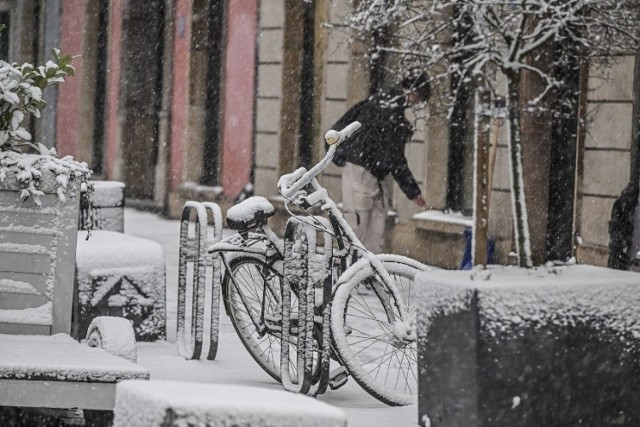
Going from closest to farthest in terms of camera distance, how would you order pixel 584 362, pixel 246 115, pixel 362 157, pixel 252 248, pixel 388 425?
1. pixel 584 362
2. pixel 388 425
3. pixel 252 248
4. pixel 362 157
5. pixel 246 115

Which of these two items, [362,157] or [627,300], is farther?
[362,157]

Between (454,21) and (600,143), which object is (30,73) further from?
(600,143)

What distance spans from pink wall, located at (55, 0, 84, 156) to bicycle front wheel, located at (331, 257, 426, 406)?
1825cm

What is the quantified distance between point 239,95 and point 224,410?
16.1 meters

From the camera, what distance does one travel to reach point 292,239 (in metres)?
6.64

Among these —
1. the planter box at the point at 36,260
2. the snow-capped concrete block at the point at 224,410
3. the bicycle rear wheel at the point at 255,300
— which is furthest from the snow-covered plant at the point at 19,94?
the snow-capped concrete block at the point at 224,410

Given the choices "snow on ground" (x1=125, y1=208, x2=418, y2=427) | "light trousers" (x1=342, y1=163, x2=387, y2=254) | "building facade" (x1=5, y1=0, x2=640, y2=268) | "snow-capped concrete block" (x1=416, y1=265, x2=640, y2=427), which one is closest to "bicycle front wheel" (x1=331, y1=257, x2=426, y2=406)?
"snow on ground" (x1=125, y1=208, x2=418, y2=427)

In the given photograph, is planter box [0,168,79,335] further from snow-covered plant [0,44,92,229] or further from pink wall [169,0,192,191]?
pink wall [169,0,192,191]

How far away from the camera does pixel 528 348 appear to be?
16.4 ft

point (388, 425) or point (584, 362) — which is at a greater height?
point (584, 362)

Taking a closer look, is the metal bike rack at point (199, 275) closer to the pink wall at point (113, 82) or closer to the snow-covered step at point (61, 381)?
the snow-covered step at point (61, 381)

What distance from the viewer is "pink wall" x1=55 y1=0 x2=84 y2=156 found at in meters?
24.6

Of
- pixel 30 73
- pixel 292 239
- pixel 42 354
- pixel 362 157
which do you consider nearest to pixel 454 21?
pixel 292 239

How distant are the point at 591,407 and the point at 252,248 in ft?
8.21
